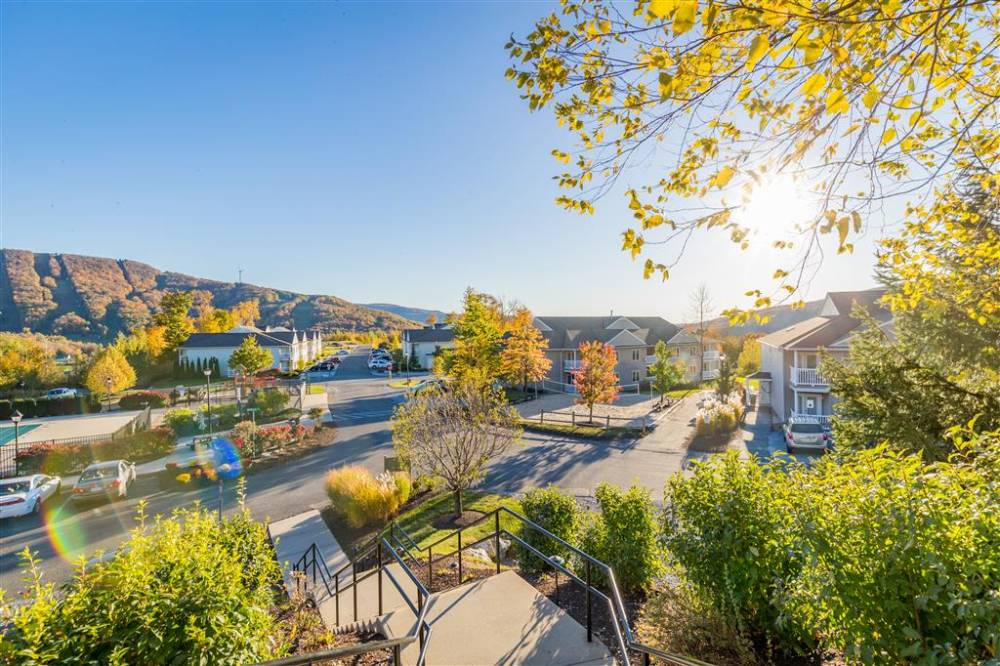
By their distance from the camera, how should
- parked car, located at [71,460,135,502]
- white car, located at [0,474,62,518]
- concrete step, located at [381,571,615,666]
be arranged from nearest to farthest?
concrete step, located at [381,571,615,666]
white car, located at [0,474,62,518]
parked car, located at [71,460,135,502]

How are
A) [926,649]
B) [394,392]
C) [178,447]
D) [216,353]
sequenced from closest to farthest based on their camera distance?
1. [926,649]
2. [178,447]
3. [394,392]
4. [216,353]

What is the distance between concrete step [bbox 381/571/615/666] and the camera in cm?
440

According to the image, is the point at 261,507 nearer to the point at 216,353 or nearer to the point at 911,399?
the point at 911,399

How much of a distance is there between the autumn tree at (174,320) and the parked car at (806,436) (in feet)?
186

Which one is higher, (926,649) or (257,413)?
(926,649)

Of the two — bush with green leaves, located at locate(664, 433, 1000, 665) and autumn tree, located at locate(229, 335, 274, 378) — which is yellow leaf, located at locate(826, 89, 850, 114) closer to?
bush with green leaves, located at locate(664, 433, 1000, 665)

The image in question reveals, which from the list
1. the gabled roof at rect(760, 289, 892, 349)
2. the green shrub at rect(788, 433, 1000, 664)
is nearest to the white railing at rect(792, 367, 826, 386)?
the gabled roof at rect(760, 289, 892, 349)

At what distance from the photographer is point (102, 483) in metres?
15.9

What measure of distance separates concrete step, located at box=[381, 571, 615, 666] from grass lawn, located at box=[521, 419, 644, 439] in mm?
18672

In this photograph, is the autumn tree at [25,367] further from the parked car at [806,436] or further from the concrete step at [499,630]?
the parked car at [806,436]

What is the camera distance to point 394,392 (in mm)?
39688

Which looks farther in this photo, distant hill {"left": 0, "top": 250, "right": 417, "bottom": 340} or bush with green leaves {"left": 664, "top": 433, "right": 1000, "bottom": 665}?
distant hill {"left": 0, "top": 250, "right": 417, "bottom": 340}

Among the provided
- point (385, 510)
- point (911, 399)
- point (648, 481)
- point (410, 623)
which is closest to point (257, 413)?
point (385, 510)

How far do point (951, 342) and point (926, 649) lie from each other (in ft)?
30.6
